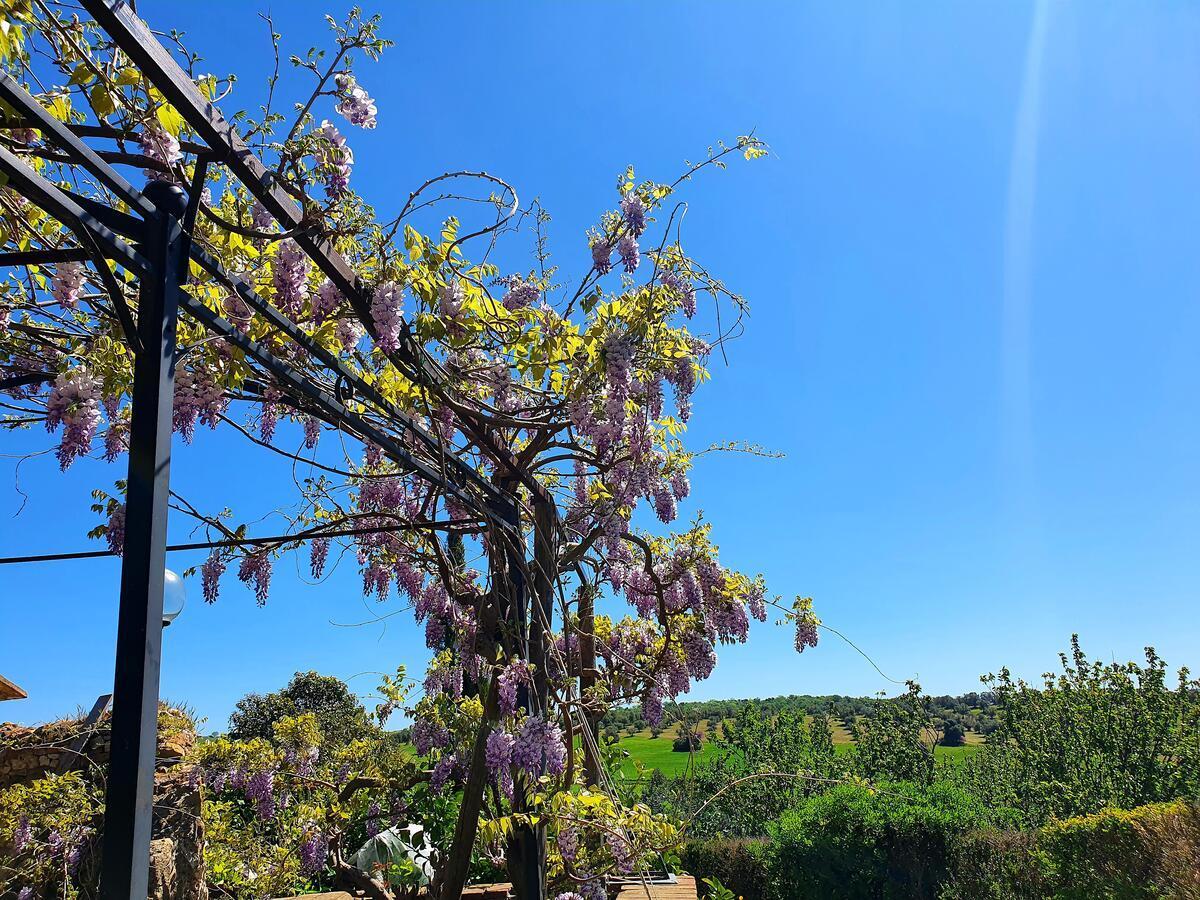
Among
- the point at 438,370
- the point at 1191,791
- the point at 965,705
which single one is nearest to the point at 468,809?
the point at 438,370

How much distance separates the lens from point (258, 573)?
364cm

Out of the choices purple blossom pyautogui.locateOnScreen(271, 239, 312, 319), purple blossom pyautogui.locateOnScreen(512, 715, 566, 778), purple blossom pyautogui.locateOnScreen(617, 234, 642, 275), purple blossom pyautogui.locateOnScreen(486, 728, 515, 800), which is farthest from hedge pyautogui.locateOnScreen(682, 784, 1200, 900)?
purple blossom pyautogui.locateOnScreen(271, 239, 312, 319)

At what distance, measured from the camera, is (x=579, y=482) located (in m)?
4.27

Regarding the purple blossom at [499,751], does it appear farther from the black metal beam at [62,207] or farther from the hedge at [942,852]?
the hedge at [942,852]

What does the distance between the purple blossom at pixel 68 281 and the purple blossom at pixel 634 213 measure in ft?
5.67

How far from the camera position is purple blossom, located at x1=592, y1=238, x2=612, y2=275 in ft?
9.12

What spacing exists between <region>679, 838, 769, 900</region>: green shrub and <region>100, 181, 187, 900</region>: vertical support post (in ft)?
23.4

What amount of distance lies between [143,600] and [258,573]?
2.51 metres

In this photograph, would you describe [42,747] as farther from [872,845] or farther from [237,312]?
[872,845]

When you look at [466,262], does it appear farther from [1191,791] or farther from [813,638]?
[1191,791]

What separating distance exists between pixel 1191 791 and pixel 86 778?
30.3 ft

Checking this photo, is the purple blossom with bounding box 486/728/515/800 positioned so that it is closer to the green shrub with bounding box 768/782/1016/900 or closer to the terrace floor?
the terrace floor

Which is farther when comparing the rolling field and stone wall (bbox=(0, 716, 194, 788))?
the rolling field

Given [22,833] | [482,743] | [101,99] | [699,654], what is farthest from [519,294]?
[22,833]
